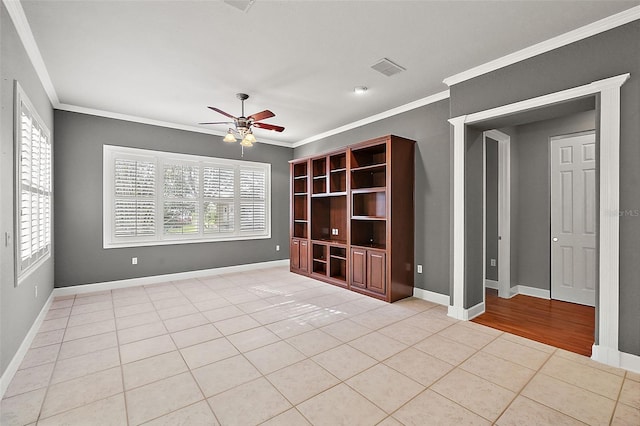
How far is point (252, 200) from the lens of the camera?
6.80 metres

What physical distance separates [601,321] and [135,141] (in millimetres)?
6789

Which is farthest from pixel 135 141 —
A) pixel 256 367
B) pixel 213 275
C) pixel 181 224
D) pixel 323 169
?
pixel 256 367

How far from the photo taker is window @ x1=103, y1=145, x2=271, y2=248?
5.20 m

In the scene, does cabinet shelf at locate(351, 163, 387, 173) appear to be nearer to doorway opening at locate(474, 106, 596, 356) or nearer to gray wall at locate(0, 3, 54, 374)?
doorway opening at locate(474, 106, 596, 356)

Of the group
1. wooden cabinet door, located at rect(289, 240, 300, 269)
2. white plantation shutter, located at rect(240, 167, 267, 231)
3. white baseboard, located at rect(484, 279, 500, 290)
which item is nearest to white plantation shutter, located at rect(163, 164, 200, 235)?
white plantation shutter, located at rect(240, 167, 267, 231)

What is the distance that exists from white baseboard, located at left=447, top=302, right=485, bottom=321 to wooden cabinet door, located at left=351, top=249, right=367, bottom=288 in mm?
1368

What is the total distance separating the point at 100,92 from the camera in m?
4.24

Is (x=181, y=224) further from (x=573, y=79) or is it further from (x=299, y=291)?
(x=573, y=79)

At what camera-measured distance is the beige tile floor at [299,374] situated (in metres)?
2.00

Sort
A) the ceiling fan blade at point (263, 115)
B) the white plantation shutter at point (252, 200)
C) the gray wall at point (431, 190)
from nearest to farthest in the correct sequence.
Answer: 1. the ceiling fan blade at point (263, 115)
2. the gray wall at point (431, 190)
3. the white plantation shutter at point (252, 200)

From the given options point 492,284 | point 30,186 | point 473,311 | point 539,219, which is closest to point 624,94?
point 539,219

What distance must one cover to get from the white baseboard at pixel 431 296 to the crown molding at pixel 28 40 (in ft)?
17.6

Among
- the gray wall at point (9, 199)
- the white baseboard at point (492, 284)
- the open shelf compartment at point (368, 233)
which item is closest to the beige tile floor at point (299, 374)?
the gray wall at point (9, 199)

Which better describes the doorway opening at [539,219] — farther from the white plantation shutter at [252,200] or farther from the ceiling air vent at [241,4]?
the white plantation shutter at [252,200]
